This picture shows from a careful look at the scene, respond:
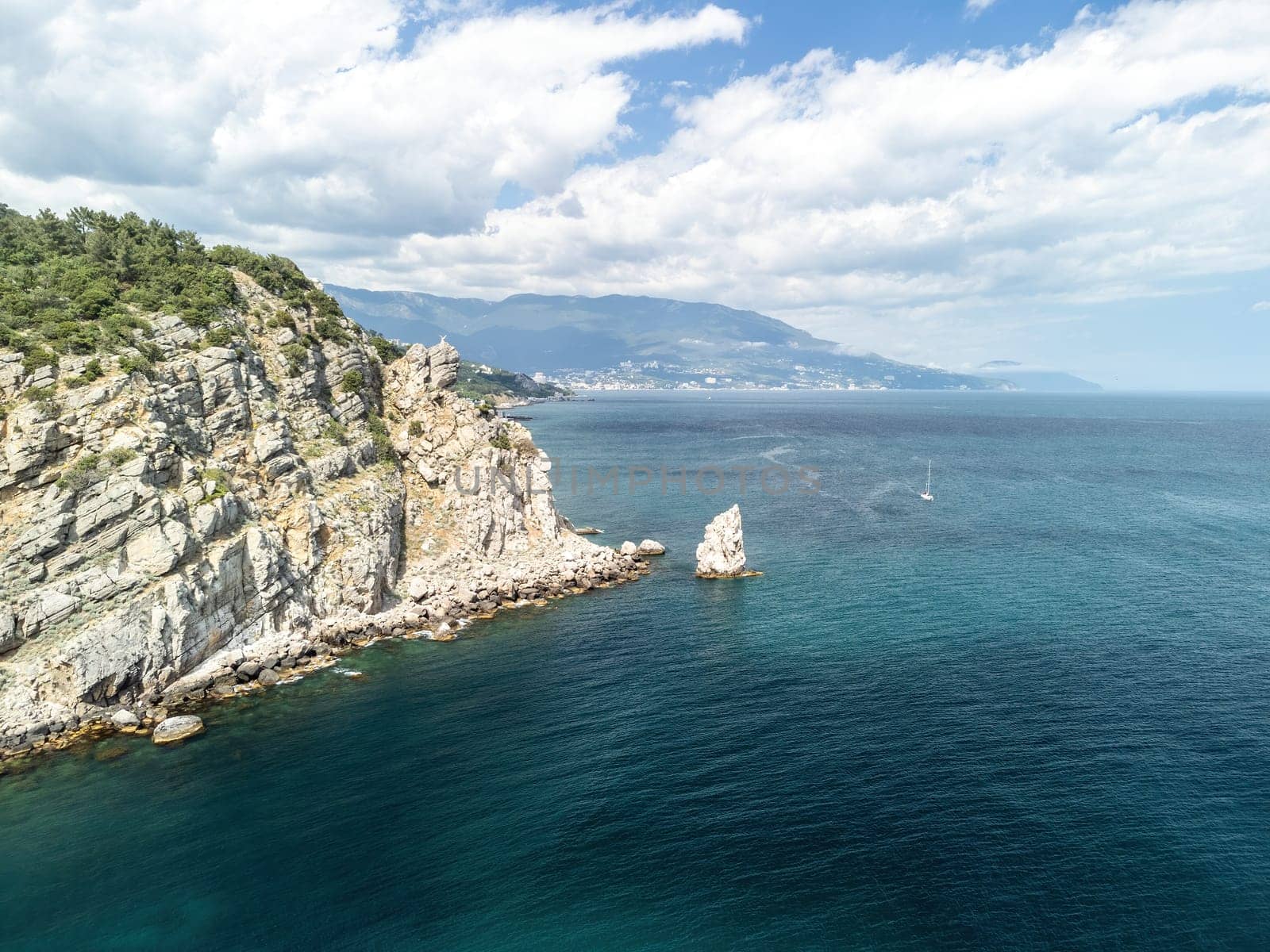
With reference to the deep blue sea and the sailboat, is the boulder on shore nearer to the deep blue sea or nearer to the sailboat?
the deep blue sea

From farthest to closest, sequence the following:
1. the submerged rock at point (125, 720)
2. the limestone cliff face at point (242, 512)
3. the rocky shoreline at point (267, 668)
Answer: the limestone cliff face at point (242, 512) < the submerged rock at point (125, 720) < the rocky shoreline at point (267, 668)

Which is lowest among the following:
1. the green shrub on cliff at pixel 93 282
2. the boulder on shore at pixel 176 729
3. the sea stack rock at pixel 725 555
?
the boulder on shore at pixel 176 729

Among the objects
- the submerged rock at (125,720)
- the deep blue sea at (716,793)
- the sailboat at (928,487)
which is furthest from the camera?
the sailboat at (928,487)

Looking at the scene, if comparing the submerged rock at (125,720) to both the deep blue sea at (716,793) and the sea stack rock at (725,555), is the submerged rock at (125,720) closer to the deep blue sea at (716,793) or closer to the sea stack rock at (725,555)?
the deep blue sea at (716,793)

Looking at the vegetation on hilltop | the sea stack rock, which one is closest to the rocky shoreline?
the sea stack rock

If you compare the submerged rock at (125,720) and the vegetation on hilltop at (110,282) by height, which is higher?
the vegetation on hilltop at (110,282)

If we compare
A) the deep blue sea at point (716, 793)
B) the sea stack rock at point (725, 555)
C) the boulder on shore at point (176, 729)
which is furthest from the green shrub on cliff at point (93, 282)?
the sea stack rock at point (725, 555)

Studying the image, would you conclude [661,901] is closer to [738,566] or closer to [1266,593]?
[738,566]

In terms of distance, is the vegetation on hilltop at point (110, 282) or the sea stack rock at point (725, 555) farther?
the sea stack rock at point (725, 555)
